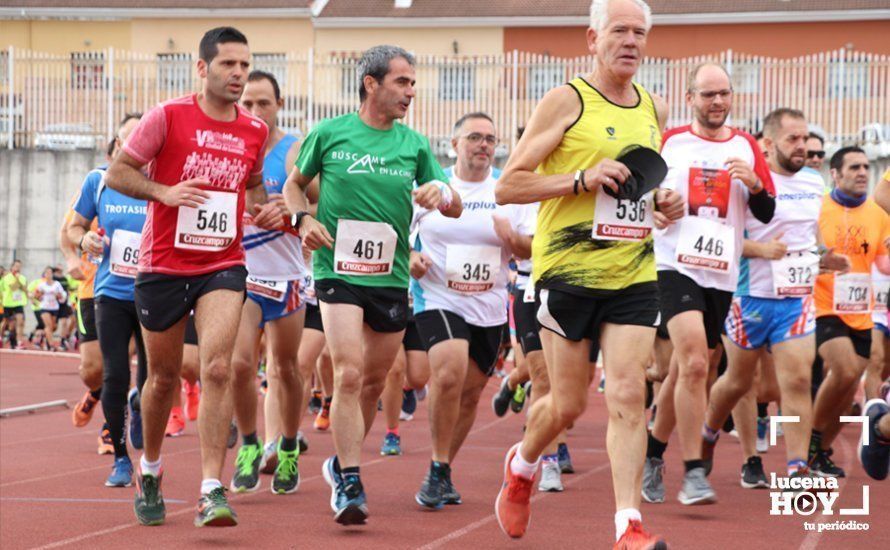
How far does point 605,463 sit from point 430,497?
312 cm

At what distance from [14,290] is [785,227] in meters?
25.0

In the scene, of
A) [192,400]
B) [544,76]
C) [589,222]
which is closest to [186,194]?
[589,222]

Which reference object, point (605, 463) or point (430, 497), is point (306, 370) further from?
point (430, 497)

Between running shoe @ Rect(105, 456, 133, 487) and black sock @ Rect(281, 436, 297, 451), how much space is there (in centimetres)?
115

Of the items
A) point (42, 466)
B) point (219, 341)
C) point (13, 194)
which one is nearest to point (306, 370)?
point (42, 466)

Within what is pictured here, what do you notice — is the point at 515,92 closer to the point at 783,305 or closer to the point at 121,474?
the point at 783,305

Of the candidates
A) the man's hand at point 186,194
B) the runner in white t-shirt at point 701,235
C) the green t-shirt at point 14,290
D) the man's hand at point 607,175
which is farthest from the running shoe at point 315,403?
the green t-shirt at point 14,290

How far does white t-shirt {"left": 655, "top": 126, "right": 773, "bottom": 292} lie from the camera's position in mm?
8500

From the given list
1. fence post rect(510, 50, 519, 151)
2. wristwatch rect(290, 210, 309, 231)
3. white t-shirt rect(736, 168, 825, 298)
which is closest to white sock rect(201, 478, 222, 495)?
wristwatch rect(290, 210, 309, 231)

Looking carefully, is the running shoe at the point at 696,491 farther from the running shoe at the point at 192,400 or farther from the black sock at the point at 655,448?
the running shoe at the point at 192,400

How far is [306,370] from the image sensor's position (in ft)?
37.1

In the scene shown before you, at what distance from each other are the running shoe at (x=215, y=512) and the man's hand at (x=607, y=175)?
2173 mm

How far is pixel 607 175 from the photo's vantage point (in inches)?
243

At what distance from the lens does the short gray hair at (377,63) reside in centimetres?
782
